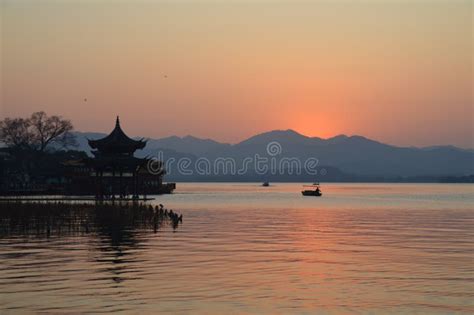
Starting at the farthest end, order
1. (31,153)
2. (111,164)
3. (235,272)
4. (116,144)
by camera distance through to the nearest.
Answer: (31,153)
(116,144)
(111,164)
(235,272)

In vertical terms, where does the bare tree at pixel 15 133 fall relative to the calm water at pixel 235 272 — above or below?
above

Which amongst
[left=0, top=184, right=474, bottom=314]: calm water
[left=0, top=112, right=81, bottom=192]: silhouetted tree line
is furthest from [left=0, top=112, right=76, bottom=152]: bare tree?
[left=0, top=184, right=474, bottom=314]: calm water

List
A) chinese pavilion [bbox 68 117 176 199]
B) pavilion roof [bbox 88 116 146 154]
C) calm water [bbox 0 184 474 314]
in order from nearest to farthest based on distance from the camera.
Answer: calm water [bbox 0 184 474 314]
chinese pavilion [bbox 68 117 176 199]
pavilion roof [bbox 88 116 146 154]

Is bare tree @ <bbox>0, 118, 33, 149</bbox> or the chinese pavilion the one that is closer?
the chinese pavilion

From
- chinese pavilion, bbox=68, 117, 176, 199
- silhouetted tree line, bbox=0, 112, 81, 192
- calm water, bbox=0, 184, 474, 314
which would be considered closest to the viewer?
calm water, bbox=0, 184, 474, 314

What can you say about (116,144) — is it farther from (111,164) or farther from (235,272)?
(235,272)

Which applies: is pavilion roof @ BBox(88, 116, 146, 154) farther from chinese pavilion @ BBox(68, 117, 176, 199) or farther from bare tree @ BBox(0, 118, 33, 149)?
bare tree @ BBox(0, 118, 33, 149)

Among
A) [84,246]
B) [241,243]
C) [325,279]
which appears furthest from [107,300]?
[241,243]

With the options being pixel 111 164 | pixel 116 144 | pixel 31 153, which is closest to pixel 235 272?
pixel 111 164

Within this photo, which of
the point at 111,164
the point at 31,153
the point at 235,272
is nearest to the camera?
the point at 235,272

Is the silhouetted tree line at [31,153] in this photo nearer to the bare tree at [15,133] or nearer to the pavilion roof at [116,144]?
the bare tree at [15,133]

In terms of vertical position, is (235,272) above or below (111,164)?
below

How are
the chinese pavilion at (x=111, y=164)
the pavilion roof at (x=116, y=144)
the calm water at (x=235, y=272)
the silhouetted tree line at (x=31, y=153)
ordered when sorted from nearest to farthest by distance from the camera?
the calm water at (x=235, y=272) → the chinese pavilion at (x=111, y=164) → the pavilion roof at (x=116, y=144) → the silhouetted tree line at (x=31, y=153)

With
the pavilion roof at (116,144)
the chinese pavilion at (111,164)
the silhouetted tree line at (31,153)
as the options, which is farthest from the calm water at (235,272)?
the silhouetted tree line at (31,153)
